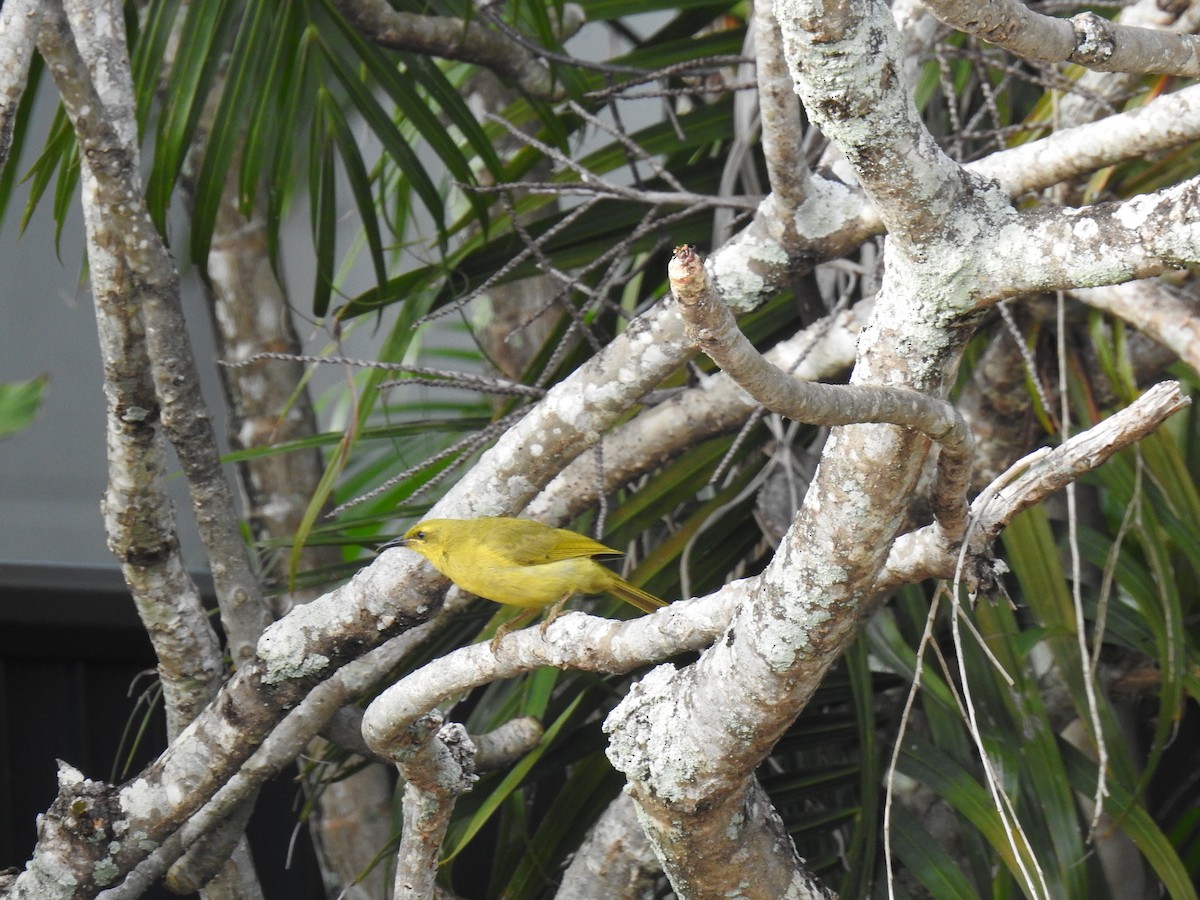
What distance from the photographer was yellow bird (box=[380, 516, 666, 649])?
1.35 meters

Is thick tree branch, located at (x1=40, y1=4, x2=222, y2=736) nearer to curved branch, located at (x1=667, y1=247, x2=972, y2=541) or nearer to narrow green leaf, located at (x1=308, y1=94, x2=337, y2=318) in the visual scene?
narrow green leaf, located at (x1=308, y1=94, x2=337, y2=318)

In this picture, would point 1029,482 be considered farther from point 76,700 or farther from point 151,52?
point 76,700

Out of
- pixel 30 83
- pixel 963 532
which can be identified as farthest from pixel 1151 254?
pixel 30 83

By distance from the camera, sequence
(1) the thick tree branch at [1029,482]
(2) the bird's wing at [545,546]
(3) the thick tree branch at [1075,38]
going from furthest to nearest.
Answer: (2) the bird's wing at [545,546]
(1) the thick tree branch at [1029,482]
(3) the thick tree branch at [1075,38]

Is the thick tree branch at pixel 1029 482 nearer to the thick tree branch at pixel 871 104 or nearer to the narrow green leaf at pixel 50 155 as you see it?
the thick tree branch at pixel 871 104

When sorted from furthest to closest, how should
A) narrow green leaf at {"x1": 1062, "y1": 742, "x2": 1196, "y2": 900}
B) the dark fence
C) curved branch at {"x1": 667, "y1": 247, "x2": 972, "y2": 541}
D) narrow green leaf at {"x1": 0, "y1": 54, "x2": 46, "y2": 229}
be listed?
the dark fence, narrow green leaf at {"x1": 0, "y1": 54, "x2": 46, "y2": 229}, narrow green leaf at {"x1": 1062, "y1": 742, "x2": 1196, "y2": 900}, curved branch at {"x1": 667, "y1": 247, "x2": 972, "y2": 541}

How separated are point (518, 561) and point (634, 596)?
179 millimetres

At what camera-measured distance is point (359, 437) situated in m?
1.70

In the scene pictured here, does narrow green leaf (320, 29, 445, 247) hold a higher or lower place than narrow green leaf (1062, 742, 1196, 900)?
higher

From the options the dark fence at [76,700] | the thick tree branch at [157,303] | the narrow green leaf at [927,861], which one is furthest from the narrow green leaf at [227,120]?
the dark fence at [76,700]

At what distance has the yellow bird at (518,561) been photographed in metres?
1.35

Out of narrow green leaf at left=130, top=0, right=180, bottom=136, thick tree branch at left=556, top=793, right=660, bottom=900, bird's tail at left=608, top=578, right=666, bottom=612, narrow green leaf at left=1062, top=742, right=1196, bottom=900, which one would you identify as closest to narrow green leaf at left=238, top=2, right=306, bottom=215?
narrow green leaf at left=130, top=0, right=180, bottom=136

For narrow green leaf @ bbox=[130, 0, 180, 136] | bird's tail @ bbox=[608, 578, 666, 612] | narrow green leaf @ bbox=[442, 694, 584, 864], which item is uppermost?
narrow green leaf @ bbox=[130, 0, 180, 136]

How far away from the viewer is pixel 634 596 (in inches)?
64.1
